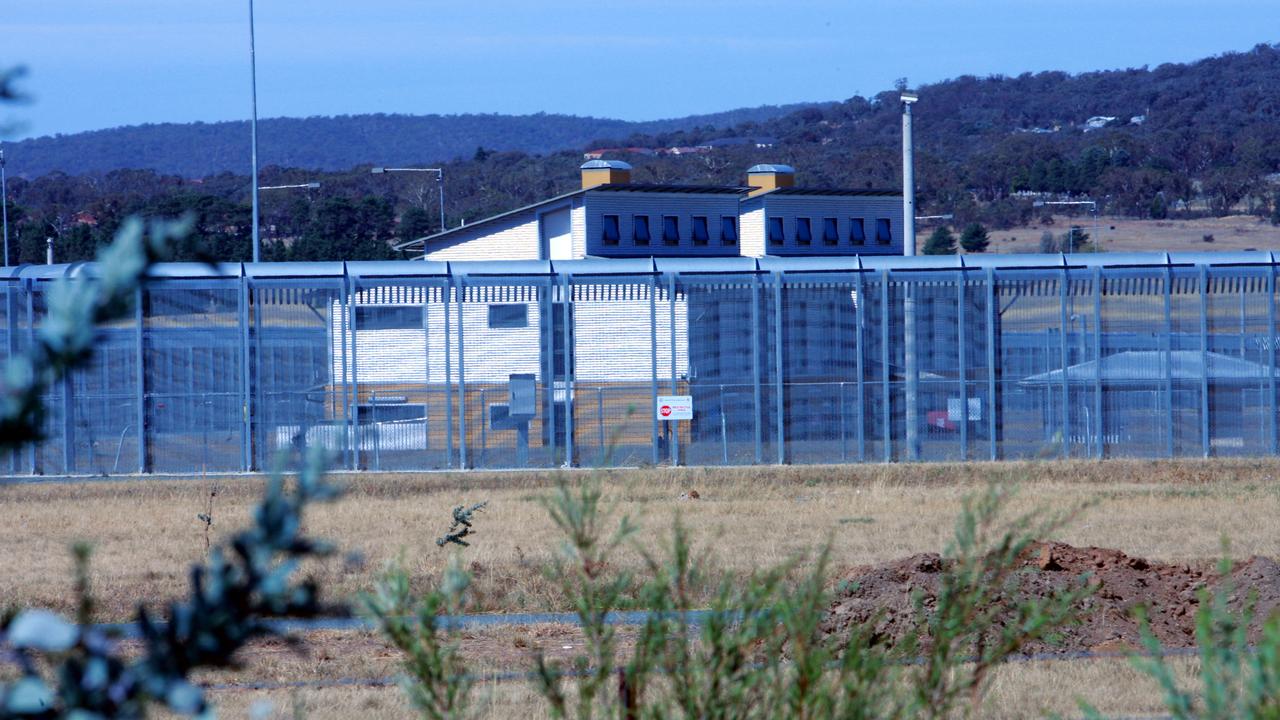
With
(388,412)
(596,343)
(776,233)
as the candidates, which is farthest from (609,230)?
(388,412)

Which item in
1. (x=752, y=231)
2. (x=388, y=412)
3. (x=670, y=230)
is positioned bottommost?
(x=388, y=412)

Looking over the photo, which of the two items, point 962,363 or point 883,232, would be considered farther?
point 883,232

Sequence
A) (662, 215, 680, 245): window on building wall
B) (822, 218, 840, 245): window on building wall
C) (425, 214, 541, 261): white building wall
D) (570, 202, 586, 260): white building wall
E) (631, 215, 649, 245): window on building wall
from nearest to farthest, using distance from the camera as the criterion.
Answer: (570, 202, 586, 260): white building wall < (425, 214, 541, 261): white building wall < (631, 215, 649, 245): window on building wall < (662, 215, 680, 245): window on building wall < (822, 218, 840, 245): window on building wall

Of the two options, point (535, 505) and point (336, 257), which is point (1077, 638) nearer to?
point (535, 505)

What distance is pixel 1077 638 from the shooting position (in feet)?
35.6

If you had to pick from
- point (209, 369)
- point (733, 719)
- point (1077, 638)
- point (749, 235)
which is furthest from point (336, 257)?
point (733, 719)

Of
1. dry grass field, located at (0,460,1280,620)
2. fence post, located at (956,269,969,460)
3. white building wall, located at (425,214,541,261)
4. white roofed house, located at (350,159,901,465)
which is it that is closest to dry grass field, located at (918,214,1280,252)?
white building wall, located at (425,214,541,261)

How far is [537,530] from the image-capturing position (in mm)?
17078

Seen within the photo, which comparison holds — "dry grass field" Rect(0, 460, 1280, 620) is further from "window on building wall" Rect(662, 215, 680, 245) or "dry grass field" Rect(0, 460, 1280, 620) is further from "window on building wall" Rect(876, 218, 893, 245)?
"window on building wall" Rect(876, 218, 893, 245)

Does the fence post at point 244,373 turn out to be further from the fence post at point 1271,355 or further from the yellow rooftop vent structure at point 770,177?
the yellow rooftop vent structure at point 770,177

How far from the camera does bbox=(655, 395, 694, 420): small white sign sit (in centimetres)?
2433

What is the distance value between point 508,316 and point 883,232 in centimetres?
3003

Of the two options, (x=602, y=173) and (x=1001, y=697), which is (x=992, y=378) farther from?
(x=602, y=173)

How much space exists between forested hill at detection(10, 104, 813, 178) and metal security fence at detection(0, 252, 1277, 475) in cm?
13245
